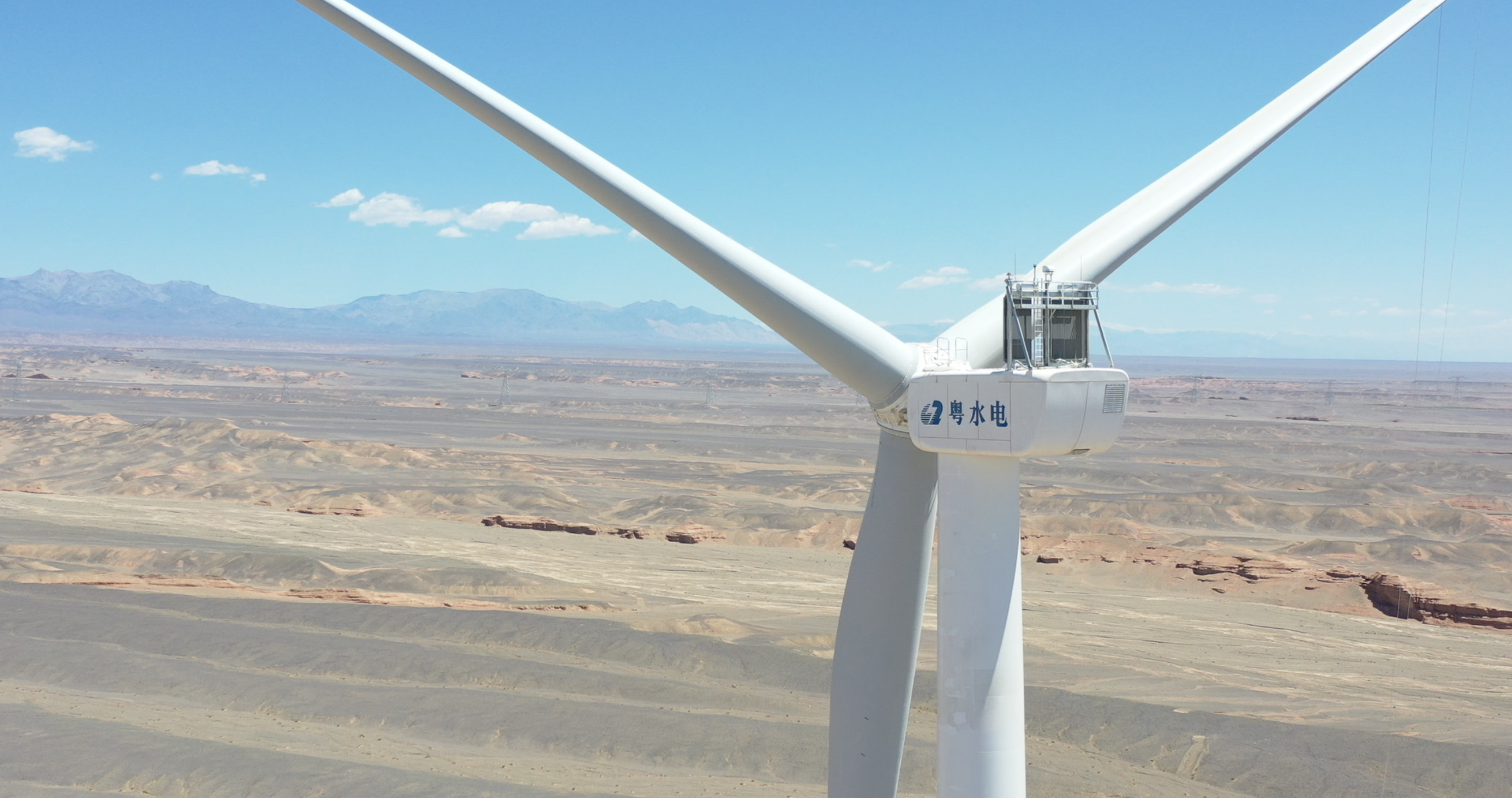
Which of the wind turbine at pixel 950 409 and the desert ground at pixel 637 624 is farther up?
the wind turbine at pixel 950 409

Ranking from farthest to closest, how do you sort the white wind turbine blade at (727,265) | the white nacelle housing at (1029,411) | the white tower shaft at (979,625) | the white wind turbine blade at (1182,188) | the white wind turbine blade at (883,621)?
the white wind turbine blade at (1182,188)
the white wind turbine blade at (883,621)
the white wind turbine blade at (727,265)
the white tower shaft at (979,625)
the white nacelle housing at (1029,411)

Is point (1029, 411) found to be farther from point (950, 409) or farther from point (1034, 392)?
point (950, 409)

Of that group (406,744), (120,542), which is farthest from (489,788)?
(120,542)

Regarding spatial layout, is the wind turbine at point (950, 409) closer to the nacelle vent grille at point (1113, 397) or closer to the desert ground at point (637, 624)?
the nacelle vent grille at point (1113, 397)

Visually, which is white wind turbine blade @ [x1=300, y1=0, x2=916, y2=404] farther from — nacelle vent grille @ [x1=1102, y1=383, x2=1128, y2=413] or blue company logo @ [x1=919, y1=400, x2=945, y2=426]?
nacelle vent grille @ [x1=1102, y1=383, x2=1128, y2=413]

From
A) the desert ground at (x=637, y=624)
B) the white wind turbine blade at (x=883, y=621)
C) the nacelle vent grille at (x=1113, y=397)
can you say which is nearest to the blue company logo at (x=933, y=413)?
the white wind turbine blade at (x=883, y=621)

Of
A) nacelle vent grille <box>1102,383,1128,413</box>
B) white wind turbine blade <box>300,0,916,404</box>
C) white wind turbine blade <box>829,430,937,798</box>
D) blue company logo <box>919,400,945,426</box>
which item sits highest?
white wind turbine blade <box>300,0,916,404</box>

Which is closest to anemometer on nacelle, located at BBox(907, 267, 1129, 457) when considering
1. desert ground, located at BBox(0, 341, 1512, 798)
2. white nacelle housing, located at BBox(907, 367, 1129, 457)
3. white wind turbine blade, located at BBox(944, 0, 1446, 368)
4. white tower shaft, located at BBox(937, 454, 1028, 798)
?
white nacelle housing, located at BBox(907, 367, 1129, 457)
